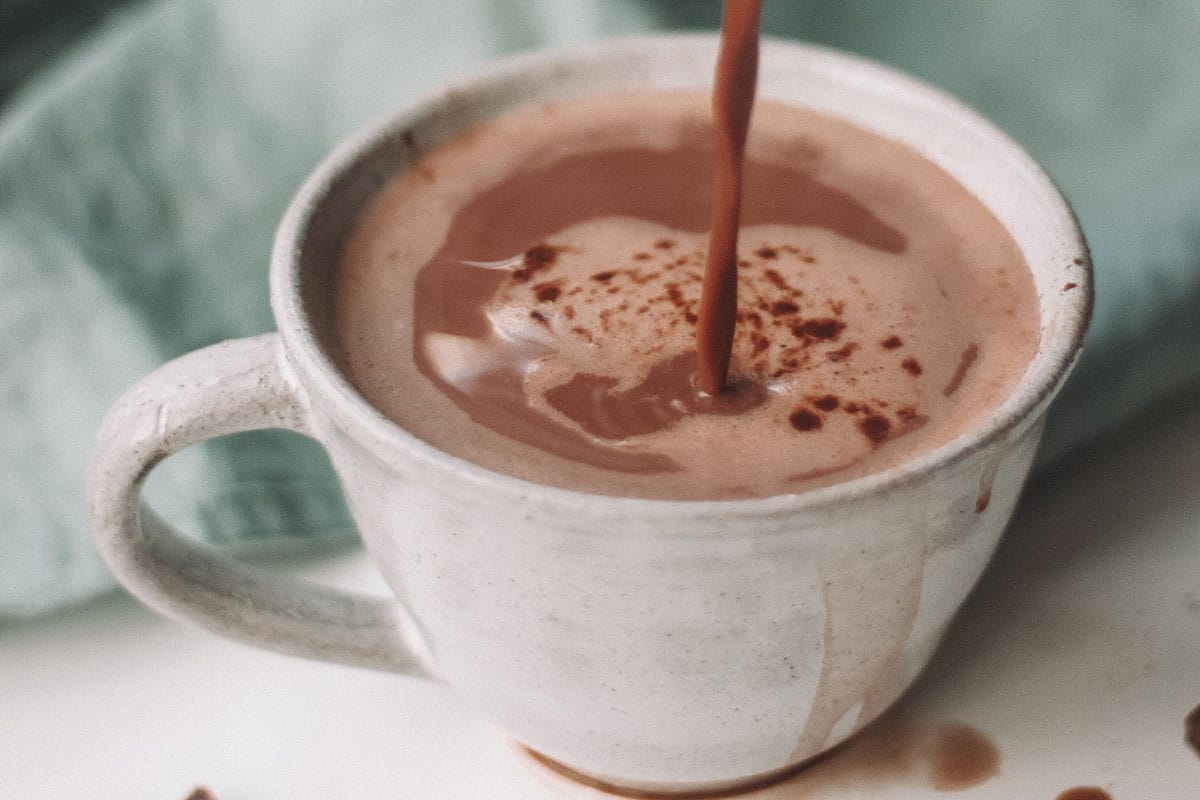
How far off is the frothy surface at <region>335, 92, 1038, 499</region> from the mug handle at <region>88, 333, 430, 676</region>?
61mm

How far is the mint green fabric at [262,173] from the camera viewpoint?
1016 millimetres

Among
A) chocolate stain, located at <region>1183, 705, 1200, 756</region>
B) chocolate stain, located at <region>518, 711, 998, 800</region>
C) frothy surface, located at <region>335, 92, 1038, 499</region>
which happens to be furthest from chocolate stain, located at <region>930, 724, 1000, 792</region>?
frothy surface, located at <region>335, 92, 1038, 499</region>

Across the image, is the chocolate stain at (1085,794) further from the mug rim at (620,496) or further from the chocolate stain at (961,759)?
the mug rim at (620,496)

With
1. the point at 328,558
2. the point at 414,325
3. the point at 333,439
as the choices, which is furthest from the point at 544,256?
the point at 328,558

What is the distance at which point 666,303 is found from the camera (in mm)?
803

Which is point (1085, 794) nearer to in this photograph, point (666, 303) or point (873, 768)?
point (873, 768)

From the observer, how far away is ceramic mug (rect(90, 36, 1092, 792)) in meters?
0.61

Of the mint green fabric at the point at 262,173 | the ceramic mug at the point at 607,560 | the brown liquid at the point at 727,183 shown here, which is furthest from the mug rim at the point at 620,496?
the mint green fabric at the point at 262,173

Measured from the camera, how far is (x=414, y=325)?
803mm

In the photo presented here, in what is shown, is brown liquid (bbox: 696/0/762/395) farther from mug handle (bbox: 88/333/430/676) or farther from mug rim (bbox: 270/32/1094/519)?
mug handle (bbox: 88/333/430/676)

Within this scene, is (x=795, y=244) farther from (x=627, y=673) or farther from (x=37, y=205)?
(x=37, y=205)

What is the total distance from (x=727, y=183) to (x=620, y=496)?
0.20 meters

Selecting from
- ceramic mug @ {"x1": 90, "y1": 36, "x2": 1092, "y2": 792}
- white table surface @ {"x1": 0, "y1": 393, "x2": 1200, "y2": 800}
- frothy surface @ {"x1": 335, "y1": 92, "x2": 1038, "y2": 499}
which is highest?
frothy surface @ {"x1": 335, "y1": 92, "x2": 1038, "y2": 499}

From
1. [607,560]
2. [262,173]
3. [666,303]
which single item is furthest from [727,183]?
[262,173]
